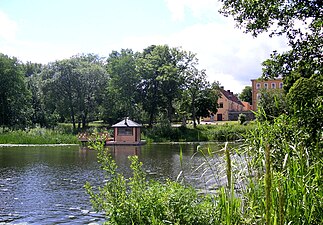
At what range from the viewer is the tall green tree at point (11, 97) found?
40906 millimetres

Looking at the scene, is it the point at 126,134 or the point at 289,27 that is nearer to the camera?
the point at 289,27

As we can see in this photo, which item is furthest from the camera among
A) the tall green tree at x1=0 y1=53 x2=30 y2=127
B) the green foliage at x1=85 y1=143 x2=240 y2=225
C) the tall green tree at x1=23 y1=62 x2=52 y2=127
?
the tall green tree at x1=23 y1=62 x2=52 y2=127

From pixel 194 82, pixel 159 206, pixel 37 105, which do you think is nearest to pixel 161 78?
pixel 194 82

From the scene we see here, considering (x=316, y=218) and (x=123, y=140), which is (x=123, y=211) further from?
(x=123, y=140)

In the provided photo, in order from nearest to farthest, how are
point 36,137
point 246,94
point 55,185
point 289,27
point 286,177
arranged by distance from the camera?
point 286,177 < point 289,27 < point 55,185 < point 36,137 < point 246,94

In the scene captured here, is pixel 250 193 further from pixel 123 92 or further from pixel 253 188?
pixel 123 92

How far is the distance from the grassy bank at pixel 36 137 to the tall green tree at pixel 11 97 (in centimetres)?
698

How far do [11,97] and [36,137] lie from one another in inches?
459

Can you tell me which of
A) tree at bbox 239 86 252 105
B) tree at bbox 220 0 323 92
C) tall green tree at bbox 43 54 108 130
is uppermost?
tree at bbox 239 86 252 105

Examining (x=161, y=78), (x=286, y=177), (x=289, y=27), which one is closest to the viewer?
(x=286, y=177)

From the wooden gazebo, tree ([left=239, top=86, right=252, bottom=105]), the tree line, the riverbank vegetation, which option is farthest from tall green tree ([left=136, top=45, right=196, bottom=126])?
tree ([left=239, top=86, right=252, bottom=105])

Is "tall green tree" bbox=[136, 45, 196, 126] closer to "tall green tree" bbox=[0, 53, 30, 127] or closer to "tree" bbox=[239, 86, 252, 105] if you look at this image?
"tall green tree" bbox=[0, 53, 30, 127]

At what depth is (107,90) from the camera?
43.5 metres

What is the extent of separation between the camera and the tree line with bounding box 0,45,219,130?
41.3 meters
